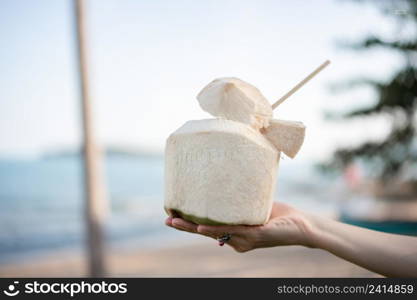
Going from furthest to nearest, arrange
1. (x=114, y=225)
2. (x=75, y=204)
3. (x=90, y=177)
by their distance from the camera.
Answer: (x=75, y=204) < (x=114, y=225) < (x=90, y=177)

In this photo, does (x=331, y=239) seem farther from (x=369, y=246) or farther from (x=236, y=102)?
(x=236, y=102)

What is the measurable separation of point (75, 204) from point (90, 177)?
13566mm

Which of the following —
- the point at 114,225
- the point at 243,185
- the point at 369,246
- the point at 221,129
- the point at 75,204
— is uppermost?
the point at 75,204

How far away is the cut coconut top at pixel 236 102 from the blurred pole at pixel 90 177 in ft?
9.30

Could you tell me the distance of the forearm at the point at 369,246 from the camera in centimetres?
141

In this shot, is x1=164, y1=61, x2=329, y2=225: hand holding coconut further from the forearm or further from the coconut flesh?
the forearm

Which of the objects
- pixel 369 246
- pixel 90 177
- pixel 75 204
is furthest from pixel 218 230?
pixel 75 204

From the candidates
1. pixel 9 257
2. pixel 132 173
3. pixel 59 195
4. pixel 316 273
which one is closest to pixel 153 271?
pixel 316 273

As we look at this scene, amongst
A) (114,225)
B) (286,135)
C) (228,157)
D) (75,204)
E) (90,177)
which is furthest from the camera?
(75,204)

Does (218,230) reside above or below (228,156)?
below

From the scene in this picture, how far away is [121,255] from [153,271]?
1.57 m

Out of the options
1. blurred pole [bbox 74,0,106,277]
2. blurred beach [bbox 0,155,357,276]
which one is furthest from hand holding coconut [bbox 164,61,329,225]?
blurred beach [bbox 0,155,357,276]

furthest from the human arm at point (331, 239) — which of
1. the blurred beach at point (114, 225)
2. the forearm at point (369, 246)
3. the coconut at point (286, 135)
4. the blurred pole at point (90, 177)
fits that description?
the blurred beach at point (114, 225)

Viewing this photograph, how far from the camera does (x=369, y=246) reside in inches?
57.2
